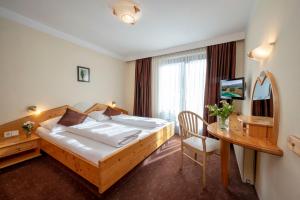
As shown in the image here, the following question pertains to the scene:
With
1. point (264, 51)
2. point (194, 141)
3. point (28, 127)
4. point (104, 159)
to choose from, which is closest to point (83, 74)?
point (28, 127)

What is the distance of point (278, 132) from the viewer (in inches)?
44.8

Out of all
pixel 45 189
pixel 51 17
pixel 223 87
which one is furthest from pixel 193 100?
pixel 51 17

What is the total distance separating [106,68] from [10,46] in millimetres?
2218

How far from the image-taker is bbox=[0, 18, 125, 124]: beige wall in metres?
2.37

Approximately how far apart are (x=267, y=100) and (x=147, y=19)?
2325 mm

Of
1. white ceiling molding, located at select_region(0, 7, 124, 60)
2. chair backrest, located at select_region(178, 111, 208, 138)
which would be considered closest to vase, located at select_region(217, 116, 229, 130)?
chair backrest, located at select_region(178, 111, 208, 138)

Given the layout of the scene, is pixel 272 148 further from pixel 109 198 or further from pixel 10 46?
pixel 10 46

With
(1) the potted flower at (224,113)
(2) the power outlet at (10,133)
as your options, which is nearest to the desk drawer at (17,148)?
(2) the power outlet at (10,133)

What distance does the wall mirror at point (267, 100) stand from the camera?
1.17 metres

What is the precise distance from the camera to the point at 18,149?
2236 mm

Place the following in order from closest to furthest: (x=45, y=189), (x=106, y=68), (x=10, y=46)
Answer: (x=45, y=189) < (x=10, y=46) < (x=106, y=68)

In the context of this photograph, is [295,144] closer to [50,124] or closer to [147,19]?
[147,19]

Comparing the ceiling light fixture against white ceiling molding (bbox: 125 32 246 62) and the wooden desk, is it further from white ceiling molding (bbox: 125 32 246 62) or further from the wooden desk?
the wooden desk

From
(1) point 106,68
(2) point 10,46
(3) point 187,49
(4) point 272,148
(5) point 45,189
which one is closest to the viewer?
(4) point 272,148
